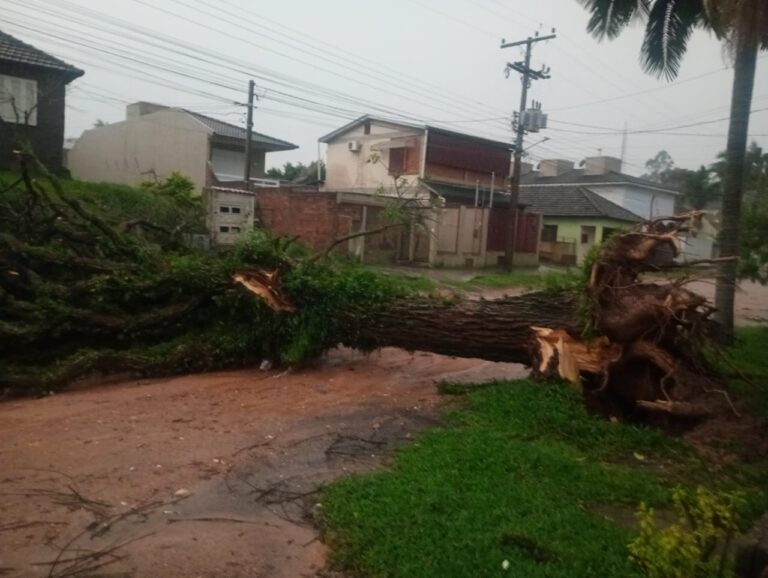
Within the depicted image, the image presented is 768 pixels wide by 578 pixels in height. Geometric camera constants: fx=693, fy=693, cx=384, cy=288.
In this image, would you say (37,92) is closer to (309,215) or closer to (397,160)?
(309,215)

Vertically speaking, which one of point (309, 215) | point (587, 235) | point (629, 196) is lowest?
point (309, 215)

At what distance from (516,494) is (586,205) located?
28.2 meters

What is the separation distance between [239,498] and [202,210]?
11961 millimetres

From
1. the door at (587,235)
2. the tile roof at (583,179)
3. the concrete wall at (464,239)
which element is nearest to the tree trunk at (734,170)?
the concrete wall at (464,239)

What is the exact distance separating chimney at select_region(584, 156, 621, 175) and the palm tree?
99.9 feet

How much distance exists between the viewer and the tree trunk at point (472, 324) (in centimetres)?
708

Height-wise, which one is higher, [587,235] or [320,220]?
[587,235]

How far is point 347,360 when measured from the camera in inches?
350

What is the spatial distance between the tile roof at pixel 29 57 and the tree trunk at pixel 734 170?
16047 mm

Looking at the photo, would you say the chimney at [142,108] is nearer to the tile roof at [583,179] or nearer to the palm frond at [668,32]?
the tile roof at [583,179]

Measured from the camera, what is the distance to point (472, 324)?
24.2ft

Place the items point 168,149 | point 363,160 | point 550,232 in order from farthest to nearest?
1. point 550,232
2. point 363,160
3. point 168,149

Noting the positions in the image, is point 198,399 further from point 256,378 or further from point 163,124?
point 163,124

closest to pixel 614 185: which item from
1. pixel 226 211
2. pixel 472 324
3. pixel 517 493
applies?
pixel 226 211
